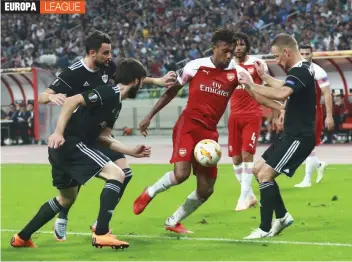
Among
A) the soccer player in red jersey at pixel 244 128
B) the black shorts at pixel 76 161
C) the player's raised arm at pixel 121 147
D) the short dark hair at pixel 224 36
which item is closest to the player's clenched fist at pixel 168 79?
the short dark hair at pixel 224 36

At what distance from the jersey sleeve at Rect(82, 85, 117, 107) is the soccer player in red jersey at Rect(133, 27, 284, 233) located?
1552mm

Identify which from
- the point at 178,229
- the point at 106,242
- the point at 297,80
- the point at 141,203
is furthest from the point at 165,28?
the point at 106,242

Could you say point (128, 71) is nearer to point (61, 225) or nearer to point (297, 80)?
point (297, 80)

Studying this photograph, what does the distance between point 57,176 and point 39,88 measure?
85.5 ft

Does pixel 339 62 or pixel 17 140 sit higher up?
pixel 339 62

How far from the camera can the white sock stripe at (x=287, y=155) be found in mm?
10203

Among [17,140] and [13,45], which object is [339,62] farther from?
[13,45]

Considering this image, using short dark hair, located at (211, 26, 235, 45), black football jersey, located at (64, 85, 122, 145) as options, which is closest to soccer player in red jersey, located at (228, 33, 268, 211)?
short dark hair, located at (211, 26, 235, 45)

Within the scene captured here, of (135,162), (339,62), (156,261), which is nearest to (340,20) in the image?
(339,62)

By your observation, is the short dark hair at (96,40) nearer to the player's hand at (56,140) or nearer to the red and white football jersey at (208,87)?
→ the player's hand at (56,140)

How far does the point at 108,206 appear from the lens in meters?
9.21

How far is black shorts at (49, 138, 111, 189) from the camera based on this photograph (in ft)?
30.8

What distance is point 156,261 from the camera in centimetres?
876

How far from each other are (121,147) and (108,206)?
76 cm
